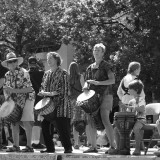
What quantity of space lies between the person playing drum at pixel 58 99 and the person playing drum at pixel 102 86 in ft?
1.11

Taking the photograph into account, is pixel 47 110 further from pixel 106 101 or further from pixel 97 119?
pixel 106 101

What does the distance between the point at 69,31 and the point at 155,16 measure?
447cm

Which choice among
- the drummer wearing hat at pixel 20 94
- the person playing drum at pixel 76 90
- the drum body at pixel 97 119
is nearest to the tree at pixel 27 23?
the person playing drum at pixel 76 90

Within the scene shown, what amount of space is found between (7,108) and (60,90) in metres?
0.95

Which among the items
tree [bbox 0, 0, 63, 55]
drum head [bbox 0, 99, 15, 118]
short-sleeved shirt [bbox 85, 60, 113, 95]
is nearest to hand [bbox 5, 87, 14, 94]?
drum head [bbox 0, 99, 15, 118]

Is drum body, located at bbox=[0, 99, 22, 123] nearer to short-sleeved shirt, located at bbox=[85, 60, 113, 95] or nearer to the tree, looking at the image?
short-sleeved shirt, located at bbox=[85, 60, 113, 95]

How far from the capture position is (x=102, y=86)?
325 inches

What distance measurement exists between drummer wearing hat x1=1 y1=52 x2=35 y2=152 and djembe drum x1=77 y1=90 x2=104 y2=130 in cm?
92

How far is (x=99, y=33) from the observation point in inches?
877

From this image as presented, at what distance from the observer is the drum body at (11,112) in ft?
27.6

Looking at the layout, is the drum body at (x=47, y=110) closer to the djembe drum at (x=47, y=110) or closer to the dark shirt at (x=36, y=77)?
the djembe drum at (x=47, y=110)

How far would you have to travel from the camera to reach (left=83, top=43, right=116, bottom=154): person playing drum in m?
8.16

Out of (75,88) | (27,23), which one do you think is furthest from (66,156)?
(27,23)

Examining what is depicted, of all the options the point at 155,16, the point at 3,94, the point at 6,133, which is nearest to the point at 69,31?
the point at 155,16
